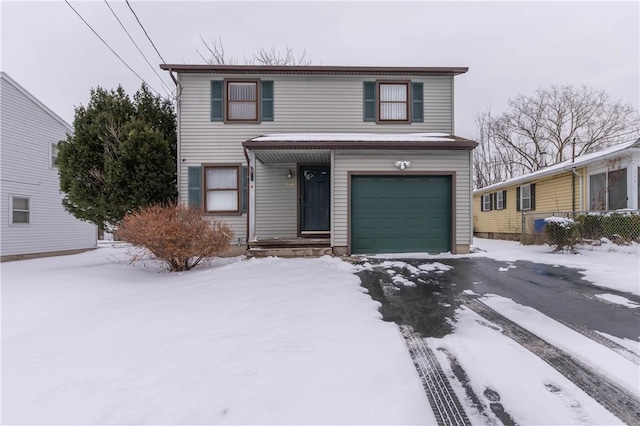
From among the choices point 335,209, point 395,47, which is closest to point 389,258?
point 335,209

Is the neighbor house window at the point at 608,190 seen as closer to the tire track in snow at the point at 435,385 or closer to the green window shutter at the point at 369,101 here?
the green window shutter at the point at 369,101

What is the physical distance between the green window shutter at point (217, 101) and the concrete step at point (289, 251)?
4688 millimetres

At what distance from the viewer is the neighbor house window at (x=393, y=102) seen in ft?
31.9

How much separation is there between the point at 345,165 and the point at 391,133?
2526mm

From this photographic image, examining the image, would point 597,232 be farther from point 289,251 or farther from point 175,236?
point 175,236

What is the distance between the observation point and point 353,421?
1739 millimetres

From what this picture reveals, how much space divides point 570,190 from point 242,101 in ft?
42.1

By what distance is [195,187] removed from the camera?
9.24 metres

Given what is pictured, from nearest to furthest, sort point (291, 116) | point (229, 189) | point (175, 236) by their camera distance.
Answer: point (175, 236), point (229, 189), point (291, 116)

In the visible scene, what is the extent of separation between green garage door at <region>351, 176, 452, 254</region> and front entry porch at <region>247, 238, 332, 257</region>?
956mm

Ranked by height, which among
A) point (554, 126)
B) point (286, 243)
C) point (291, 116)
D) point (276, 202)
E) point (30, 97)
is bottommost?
point (286, 243)

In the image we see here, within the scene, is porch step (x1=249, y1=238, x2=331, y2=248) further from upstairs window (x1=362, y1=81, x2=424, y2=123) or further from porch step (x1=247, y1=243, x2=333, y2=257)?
upstairs window (x1=362, y1=81, x2=424, y2=123)

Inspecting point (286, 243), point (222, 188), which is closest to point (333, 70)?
point (222, 188)

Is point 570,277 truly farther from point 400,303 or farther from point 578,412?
point 578,412
